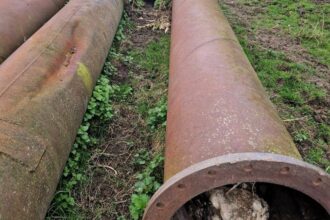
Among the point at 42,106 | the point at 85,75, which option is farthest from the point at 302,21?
the point at 42,106

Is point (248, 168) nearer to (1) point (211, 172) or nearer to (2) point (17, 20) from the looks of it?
(1) point (211, 172)

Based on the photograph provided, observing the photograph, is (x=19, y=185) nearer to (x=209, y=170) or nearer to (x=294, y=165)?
(x=209, y=170)

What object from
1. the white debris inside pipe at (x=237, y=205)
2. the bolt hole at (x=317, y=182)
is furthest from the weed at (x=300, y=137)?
the bolt hole at (x=317, y=182)

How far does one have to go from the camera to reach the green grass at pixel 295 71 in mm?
3457

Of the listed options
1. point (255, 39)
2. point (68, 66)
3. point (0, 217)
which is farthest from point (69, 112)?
point (255, 39)

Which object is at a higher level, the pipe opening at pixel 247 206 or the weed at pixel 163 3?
the pipe opening at pixel 247 206

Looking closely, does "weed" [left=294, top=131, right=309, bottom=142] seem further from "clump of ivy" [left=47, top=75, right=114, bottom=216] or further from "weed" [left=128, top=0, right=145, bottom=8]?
"weed" [left=128, top=0, right=145, bottom=8]

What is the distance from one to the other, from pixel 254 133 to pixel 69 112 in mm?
1477

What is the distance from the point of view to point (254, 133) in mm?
1912

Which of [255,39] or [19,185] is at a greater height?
[19,185]

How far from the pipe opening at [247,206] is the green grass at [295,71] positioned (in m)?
1.11

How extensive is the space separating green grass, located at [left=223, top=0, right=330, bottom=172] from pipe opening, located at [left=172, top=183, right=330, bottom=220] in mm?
1113

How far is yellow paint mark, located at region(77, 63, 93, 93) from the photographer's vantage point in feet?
10.4

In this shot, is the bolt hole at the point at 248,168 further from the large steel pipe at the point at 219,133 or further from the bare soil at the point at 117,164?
the bare soil at the point at 117,164
